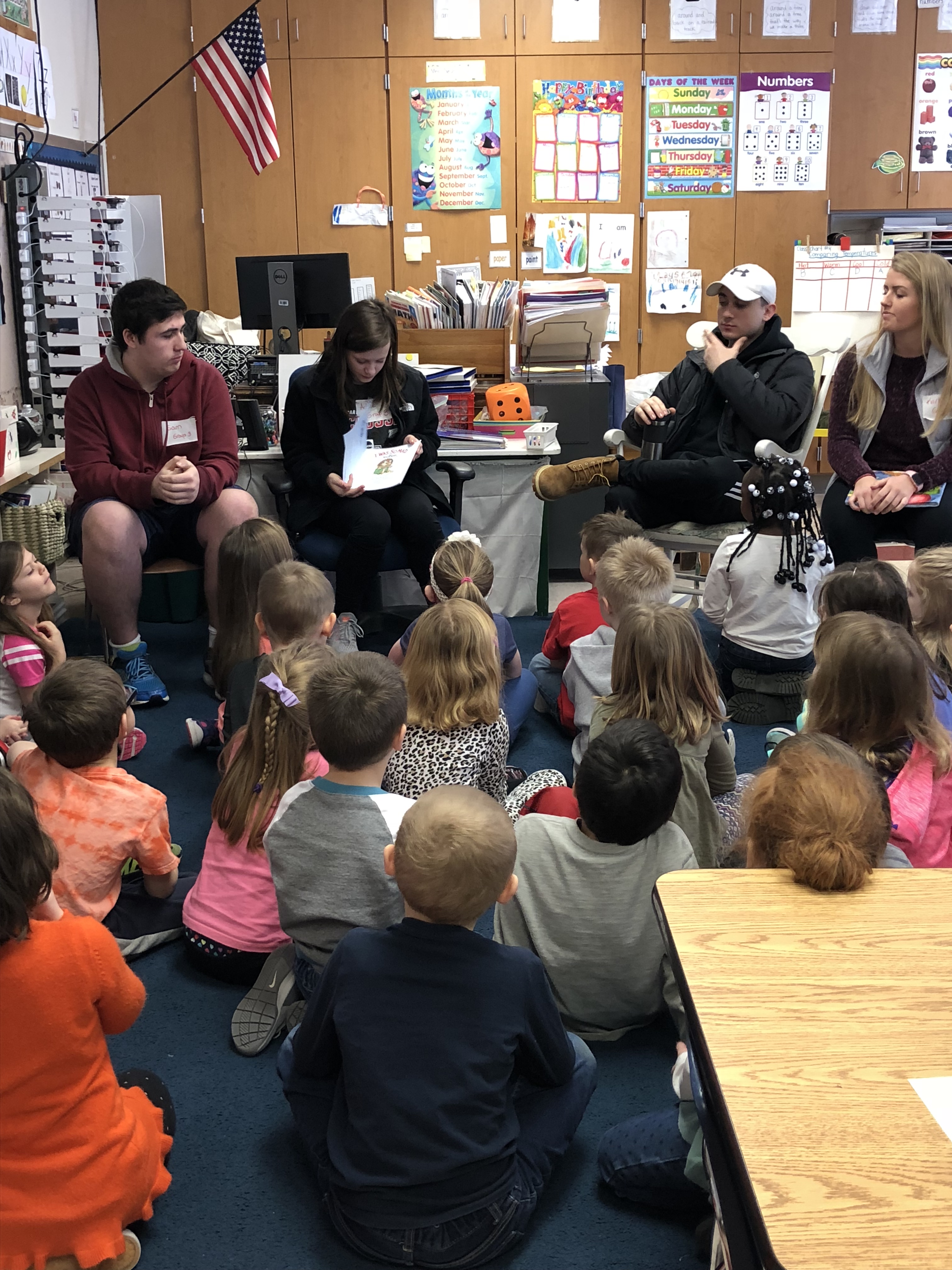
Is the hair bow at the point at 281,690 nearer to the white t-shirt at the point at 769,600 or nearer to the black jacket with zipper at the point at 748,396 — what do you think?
the white t-shirt at the point at 769,600

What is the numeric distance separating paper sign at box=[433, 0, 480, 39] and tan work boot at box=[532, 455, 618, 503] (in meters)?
3.43

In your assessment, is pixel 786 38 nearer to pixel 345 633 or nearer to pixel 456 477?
pixel 456 477

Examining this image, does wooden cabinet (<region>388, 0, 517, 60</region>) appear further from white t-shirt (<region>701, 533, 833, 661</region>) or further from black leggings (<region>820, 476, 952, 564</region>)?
white t-shirt (<region>701, 533, 833, 661</region>)

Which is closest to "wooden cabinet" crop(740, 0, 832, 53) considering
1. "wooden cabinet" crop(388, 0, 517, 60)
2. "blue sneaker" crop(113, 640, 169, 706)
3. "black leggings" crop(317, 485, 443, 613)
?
"wooden cabinet" crop(388, 0, 517, 60)

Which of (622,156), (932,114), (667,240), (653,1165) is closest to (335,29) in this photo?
(622,156)

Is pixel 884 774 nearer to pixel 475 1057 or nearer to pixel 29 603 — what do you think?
pixel 475 1057

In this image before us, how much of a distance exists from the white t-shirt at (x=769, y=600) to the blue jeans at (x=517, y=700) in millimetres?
575

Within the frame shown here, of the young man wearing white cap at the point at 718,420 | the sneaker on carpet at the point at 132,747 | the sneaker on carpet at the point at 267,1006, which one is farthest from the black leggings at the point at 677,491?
the sneaker on carpet at the point at 267,1006

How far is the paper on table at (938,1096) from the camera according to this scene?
861mm

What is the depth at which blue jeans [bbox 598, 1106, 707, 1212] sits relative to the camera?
5.05ft

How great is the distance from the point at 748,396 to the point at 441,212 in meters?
3.28

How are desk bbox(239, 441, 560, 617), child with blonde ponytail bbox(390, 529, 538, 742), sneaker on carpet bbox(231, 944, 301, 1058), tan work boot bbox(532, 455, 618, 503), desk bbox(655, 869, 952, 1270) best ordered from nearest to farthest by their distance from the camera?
1. desk bbox(655, 869, 952, 1270)
2. sneaker on carpet bbox(231, 944, 301, 1058)
3. child with blonde ponytail bbox(390, 529, 538, 742)
4. tan work boot bbox(532, 455, 618, 503)
5. desk bbox(239, 441, 560, 617)

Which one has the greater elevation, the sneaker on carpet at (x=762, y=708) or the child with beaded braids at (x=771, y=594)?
the child with beaded braids at (x=771, y=594)

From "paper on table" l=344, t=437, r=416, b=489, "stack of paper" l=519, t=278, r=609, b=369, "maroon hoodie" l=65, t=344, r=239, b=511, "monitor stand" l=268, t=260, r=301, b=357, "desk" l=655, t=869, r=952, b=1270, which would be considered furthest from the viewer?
"stack of paper" l=519, t=278, r=609, b=369
